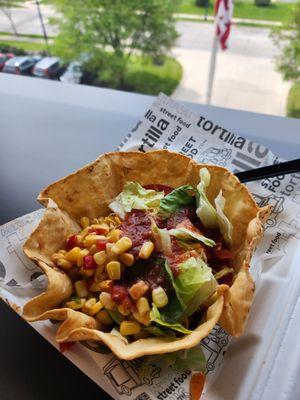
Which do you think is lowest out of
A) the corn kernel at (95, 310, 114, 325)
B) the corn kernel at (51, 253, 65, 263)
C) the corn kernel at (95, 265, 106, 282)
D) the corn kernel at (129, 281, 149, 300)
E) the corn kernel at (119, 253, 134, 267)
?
the corn kernel at (95, 310, 114, 325)

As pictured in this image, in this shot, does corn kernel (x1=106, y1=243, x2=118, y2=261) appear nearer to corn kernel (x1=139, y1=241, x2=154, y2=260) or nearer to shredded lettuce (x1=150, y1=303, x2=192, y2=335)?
corn kernel (x1=139, y1=241, x2=154, y2=260)

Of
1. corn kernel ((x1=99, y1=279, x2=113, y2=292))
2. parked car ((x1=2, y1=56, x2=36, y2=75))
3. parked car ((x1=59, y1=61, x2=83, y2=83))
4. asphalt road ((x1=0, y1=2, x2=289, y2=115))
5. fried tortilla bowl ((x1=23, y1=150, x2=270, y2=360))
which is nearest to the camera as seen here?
fried tortilla bowl ((x1=23, y1=150, x2=270, y2=360))

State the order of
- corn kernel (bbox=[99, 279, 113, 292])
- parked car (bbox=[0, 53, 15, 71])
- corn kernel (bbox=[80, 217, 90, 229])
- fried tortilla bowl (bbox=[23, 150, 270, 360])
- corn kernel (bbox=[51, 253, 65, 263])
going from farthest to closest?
parked car (bbox=[0, 53, 15, 71])
corn kernel (bbox=[80, 217, 90, 229])
corn kernel (bbox=[51, 253, 65, 263])
corn kernel (bbox=[99, 279, 113, 292])
fried tortilla bowl (bbox=[23, 150, 270, 360])

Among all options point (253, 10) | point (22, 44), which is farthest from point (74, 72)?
point (253, 10)

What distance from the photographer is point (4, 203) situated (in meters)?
1.63

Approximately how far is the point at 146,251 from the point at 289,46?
3142 millimetres

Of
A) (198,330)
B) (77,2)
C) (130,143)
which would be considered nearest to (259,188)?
(130,143)

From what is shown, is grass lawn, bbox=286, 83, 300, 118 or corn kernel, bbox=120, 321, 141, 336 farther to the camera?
grass lawn, bbox=286, 83, 300, 118

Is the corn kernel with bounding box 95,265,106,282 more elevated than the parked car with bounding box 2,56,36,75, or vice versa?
the corn kernel with bounding box 95,265,106,282

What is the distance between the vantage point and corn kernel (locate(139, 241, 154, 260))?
1.16 m

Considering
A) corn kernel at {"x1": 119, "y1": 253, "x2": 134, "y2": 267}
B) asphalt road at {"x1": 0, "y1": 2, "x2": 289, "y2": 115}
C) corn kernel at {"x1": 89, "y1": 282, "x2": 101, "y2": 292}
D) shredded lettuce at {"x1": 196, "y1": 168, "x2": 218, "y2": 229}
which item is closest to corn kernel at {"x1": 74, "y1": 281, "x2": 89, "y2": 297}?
corn kernel at {"x1": 89, "y1": 282, "x2": 101, "y2": 292}

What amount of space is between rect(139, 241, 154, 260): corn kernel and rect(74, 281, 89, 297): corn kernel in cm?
18

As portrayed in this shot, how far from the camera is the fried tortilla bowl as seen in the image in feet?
3.42

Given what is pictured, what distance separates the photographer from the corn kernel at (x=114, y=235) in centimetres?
122
